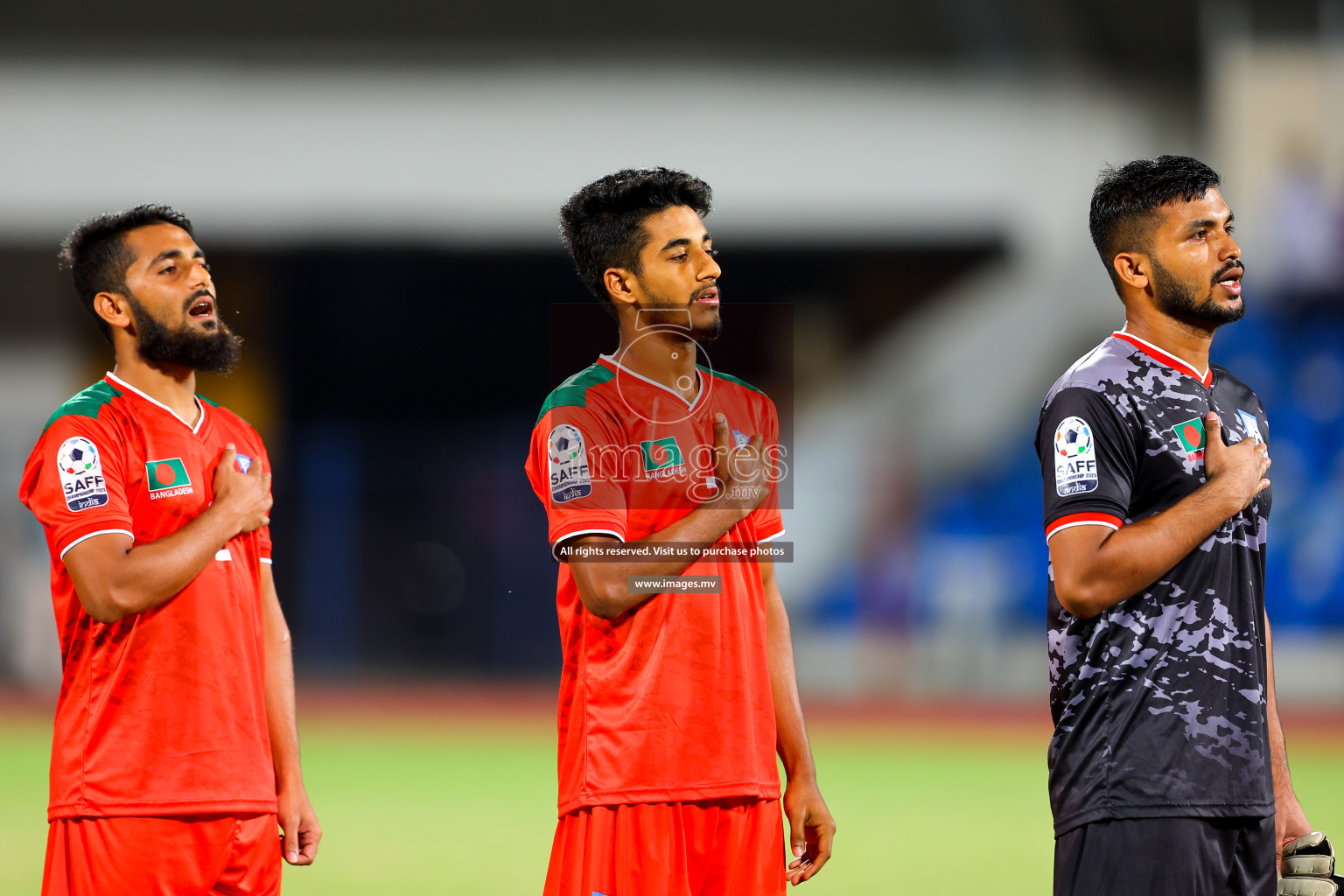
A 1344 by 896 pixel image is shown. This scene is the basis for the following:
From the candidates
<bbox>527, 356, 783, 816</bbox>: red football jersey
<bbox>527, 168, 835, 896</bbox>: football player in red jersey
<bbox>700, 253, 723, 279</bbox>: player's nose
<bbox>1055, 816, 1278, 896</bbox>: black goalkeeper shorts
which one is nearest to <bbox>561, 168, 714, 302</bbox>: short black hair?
<bbox>527, 168, 835, 896</bbox>: football player in red jersey

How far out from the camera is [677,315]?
3.53 metres

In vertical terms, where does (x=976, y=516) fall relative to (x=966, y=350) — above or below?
below

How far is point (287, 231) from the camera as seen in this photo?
18750 mm

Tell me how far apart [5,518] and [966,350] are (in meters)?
12.5

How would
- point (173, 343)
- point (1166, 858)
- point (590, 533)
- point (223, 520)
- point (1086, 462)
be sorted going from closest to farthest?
point (1166, 858), point (1086, 462), point (590, 533), point (223, 520), point (173, 343)

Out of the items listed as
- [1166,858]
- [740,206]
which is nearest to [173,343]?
[1166,858]

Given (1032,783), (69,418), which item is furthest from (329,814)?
(69,418)

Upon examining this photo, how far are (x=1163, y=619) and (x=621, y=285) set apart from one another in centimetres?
146

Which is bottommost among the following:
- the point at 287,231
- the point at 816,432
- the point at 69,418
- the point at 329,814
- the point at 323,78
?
the point at 329,814

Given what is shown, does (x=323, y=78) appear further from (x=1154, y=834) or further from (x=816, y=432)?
(x=1154, y=834)

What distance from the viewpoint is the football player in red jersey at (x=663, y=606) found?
331cm

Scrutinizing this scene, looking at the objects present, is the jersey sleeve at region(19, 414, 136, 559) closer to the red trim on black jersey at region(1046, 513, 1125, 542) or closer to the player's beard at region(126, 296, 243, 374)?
the player's beard at region(126, 296, 243, 374)

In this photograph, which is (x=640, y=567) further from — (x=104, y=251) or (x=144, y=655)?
(x=104, y=251)

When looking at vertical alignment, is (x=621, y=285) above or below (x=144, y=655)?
above
